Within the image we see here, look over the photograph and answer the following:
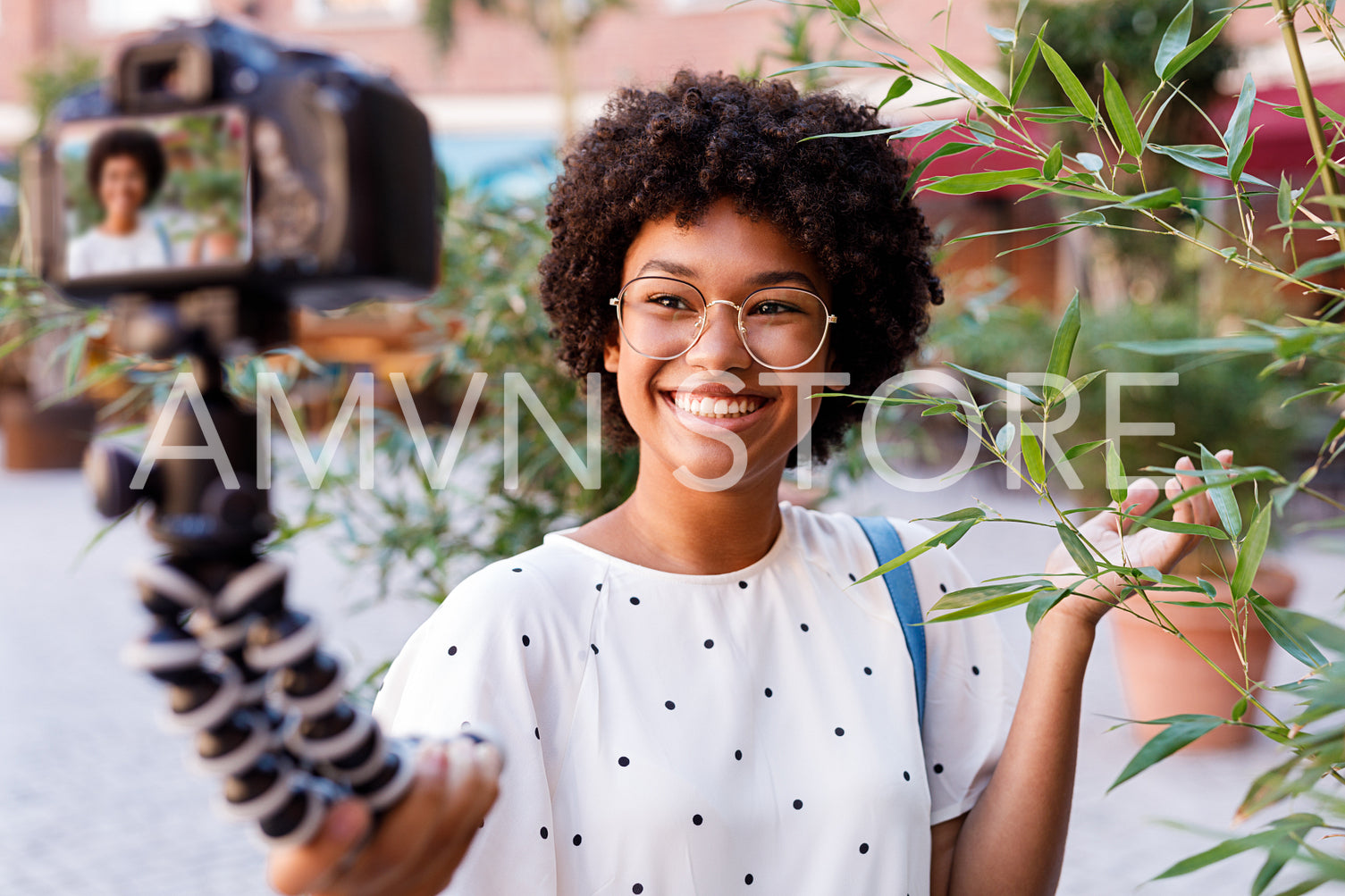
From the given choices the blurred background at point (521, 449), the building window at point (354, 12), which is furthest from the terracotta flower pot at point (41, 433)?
the building window at point (354, 12)

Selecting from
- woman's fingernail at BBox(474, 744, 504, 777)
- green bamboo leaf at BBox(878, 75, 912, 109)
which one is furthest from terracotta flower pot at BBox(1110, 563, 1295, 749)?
woman's fingernail at BBox(474, 744, 504, 777)

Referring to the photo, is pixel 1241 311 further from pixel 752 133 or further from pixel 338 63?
pixel 338 63

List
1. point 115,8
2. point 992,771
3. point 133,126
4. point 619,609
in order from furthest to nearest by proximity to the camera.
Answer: point 115,8 < point 992,771 < point 619,609 < point 133,126

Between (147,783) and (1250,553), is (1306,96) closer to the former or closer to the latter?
(1250,553)

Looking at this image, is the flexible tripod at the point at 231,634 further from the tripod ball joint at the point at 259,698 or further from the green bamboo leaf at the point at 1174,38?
the green bamboo leaf at the point at 1174,38

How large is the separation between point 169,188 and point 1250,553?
1.01 metres

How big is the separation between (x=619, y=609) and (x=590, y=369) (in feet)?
1.60

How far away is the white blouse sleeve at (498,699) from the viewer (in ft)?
4.18

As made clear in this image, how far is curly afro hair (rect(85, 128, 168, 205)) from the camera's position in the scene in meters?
0.67

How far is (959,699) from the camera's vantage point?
64.2 inches

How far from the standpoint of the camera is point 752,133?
5.11 feet

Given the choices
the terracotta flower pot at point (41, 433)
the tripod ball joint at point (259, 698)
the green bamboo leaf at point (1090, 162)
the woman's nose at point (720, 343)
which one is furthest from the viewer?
the terracotta flower pot at point (41, 433)

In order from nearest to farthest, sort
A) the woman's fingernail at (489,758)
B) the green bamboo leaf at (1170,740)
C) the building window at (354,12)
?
the woman's fingernail at (489,758) → the green bamboo leaf at (1170,740) → the building window at (354,12)

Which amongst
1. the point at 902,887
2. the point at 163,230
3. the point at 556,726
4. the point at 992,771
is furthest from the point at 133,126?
the point at 992,771
